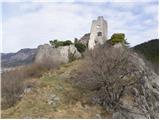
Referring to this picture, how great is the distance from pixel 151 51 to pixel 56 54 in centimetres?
364

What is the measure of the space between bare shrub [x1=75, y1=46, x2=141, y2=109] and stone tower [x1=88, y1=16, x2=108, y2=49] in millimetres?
4568

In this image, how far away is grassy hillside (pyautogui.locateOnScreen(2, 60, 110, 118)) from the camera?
32.7 ft

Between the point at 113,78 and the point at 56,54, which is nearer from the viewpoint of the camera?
the point at 113,78

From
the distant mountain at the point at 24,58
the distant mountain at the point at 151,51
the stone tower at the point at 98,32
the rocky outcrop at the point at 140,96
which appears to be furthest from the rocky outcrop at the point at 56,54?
the rocky outcrop at the point at 140,96

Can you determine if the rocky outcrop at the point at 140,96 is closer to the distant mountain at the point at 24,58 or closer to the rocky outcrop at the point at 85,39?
the distant mountain at the point at 24,58

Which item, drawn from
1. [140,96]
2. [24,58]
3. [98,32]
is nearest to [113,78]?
[140,96]

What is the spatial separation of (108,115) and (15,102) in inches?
99.9

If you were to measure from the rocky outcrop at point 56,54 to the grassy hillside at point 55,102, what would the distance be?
2.56m

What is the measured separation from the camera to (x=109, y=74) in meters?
11.4

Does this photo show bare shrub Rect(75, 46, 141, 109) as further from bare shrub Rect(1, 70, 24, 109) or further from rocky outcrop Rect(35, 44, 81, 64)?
rocky outcrop Rect(35, 44, 81, 64)

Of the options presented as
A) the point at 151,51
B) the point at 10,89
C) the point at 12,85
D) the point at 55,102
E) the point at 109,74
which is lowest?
the point at 55,102

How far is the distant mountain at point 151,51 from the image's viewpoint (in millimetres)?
13839

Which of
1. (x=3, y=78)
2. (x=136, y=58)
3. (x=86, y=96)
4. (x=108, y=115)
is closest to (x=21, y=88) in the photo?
(x=3, y=78)

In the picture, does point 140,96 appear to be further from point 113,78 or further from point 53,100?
point 53,100
